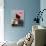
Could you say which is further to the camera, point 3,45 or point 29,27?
point 29,27

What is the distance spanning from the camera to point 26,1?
523 cm

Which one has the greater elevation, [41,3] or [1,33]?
[41,3]

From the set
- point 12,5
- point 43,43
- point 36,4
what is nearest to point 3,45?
point 43,43

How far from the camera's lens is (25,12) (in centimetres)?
527

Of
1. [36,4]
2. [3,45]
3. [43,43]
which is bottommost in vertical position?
[3,45]

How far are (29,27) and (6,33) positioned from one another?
955 mm

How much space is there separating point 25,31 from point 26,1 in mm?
1203

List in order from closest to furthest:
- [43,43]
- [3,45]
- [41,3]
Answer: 1. [43,43]
2. [3,45]
3. [41,3]

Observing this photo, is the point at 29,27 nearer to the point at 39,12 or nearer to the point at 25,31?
the point at 25,31

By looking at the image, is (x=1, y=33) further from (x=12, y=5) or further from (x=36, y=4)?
(x=36, y=4)

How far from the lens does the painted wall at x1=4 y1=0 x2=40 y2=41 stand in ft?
17.1

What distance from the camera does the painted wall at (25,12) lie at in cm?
521

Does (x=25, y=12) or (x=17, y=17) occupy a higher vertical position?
(x=25, y=12)

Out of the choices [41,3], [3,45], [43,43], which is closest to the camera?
[43,43]
